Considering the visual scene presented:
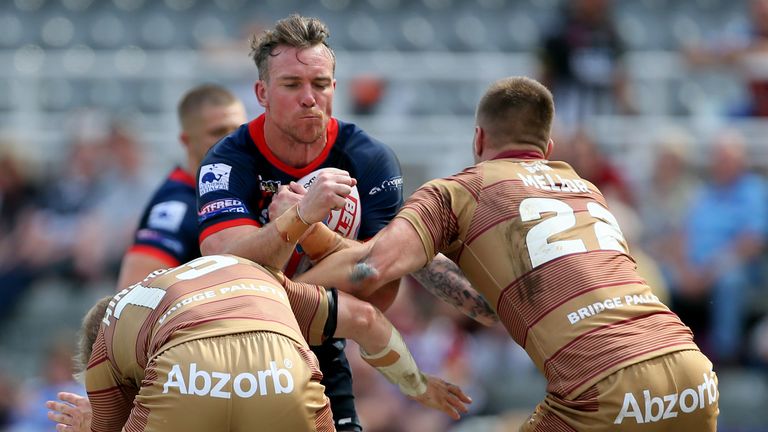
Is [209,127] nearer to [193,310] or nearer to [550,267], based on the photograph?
[193,310]

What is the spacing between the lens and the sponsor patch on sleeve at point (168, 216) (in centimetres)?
746

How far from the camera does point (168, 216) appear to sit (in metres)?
7.50

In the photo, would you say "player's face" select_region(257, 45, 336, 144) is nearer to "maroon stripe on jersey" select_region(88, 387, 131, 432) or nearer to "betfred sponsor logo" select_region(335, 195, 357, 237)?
"betfred sponsor logo" select_region(335, 195, 357, 237)

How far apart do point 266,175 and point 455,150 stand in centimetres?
554

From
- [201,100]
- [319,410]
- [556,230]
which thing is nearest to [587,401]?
[556,230]

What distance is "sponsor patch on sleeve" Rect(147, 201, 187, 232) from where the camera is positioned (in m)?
7.46

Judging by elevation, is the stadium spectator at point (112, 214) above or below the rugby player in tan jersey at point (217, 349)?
above

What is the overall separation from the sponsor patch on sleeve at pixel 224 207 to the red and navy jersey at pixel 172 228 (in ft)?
5.15

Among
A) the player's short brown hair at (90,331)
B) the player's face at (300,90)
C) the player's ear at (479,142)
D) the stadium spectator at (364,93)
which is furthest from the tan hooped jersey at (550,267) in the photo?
the stadium spectator at (364,93)

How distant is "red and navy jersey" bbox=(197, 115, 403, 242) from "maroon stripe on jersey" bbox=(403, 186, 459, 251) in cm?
65

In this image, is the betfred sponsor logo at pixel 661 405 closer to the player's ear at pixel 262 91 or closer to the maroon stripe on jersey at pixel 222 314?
the maroon stripe on jersey at pixel 222 314

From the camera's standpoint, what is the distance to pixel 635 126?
11641 millimetres

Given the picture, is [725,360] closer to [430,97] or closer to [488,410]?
[488,410]

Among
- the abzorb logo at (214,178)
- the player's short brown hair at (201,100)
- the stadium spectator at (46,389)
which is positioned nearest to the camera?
the abzorb logo at (214,178)
